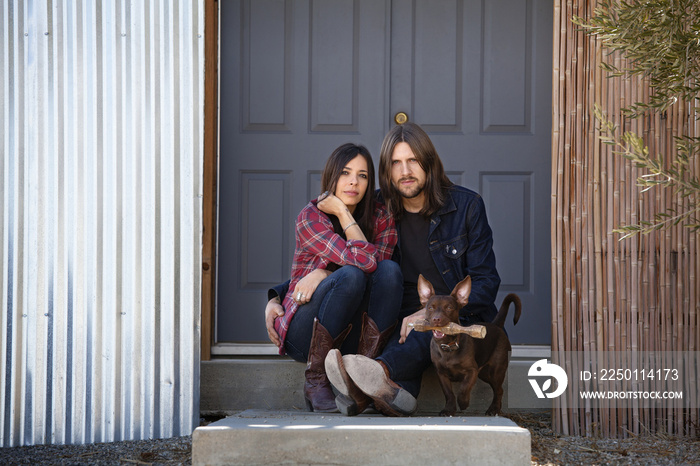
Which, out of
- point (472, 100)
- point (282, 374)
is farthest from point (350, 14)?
point (282, 374)

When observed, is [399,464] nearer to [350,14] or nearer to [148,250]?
[148,250]

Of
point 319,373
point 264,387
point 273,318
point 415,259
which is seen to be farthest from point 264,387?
point 415,259

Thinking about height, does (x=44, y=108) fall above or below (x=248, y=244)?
above

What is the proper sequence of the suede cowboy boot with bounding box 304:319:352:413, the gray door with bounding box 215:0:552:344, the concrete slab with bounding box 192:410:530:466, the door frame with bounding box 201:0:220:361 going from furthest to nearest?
the gray door with bounding box 215:0:552:344, the door frame with bounding box 201:0:220:361, the suede cowboy boot with bounding box 304:319:352:413, the concrete slab with bounding box 192:410:530:466

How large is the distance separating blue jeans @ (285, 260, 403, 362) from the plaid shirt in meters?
0.04

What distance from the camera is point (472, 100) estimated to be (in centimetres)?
387

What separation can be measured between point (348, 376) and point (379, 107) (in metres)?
1.79

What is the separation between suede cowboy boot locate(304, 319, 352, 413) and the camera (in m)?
2.71

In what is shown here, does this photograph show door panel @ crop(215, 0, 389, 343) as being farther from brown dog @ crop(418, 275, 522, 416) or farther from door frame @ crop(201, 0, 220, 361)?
brown dog @ crop(418, 275, 522, 416)

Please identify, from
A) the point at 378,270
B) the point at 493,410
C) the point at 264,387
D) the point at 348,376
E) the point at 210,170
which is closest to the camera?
the point at 348,376

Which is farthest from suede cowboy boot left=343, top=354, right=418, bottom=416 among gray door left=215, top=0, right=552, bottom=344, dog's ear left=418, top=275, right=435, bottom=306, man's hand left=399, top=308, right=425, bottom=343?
gray door left=215, top=0, right=552, bottom=344

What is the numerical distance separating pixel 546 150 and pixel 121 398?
2.37 metres

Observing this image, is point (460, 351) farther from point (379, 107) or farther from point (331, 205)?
point (379, 107)

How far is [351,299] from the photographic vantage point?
2.71m
